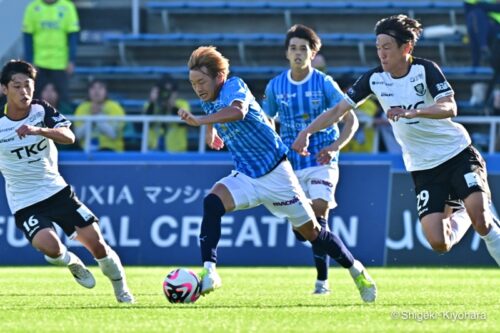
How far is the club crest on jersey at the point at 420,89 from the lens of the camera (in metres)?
10.4

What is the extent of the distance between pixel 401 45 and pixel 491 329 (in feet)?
9.92

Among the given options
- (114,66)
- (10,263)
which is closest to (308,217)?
(10,263)

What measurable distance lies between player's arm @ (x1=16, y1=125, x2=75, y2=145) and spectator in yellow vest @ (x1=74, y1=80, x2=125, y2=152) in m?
8.68

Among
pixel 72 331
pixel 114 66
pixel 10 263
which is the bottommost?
pixel 10 263

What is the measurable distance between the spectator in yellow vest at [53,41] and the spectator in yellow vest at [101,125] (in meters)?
0.97

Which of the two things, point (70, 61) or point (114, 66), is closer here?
point (70, 61)

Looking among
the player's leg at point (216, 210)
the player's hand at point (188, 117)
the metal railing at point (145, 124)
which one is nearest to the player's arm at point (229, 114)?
the player's hand at point (188, 117)

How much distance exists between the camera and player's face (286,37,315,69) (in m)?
12.5

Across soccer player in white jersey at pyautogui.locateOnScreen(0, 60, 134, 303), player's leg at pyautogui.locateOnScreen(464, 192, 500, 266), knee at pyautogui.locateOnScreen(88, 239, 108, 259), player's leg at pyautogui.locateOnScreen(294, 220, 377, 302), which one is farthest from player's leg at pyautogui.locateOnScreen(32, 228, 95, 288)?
player's leg at pyautogui.locateOnScreen(464, 192, 500, 266)

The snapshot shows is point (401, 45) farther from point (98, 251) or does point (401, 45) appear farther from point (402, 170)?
point (402, 170)

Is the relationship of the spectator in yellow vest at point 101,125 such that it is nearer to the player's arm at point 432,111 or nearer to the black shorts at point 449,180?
the black shorts at point 449,180

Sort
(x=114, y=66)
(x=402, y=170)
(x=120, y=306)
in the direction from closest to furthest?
(x=120, y=306) → (x=402, y=170) → (x=114, y=66)

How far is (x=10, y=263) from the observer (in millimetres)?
18203

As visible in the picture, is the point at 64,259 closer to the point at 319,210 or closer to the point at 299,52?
the point at 319,210
